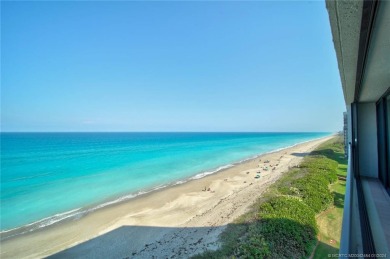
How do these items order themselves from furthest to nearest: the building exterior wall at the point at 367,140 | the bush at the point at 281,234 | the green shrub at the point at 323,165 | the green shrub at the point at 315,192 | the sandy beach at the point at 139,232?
the green shrub at the point at 323,165
the green shrub at the point at 315,192
the sandy beach at the point at 139,232
the building exterior wall at the point at 367,140
the bush at the point at 281,234

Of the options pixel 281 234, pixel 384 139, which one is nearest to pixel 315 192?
pixel 384 139

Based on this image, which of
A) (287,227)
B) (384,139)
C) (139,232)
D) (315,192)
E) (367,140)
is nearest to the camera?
(384,139)

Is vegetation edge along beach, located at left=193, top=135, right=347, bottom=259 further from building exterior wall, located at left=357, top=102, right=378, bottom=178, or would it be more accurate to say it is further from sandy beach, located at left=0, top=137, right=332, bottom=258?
building exterior wall, located at left=357, top=102, right=378, bottom=178

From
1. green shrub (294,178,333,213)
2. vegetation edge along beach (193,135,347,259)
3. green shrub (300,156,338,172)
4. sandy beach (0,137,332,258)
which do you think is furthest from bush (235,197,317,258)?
green shrub (300,156,338,172)

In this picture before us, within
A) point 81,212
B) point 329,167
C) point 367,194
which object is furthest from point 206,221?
point 329,167

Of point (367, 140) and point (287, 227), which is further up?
point (367, 140)

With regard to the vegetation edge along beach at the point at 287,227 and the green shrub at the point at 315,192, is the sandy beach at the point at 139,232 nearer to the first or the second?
the vegetation edge along beach at the point at 287,227

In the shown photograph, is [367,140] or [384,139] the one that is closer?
[384,139]

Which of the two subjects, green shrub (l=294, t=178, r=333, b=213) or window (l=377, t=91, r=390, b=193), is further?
green shrub (l=294, t=178, r=333, b=213)

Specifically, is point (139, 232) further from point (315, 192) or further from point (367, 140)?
point (367, 140)

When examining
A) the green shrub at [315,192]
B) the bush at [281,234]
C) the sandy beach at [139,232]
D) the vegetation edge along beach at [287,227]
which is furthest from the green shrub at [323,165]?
the bush at [281,234]

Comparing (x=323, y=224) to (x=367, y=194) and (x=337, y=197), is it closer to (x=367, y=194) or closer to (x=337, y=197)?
(x=367, y=194)
